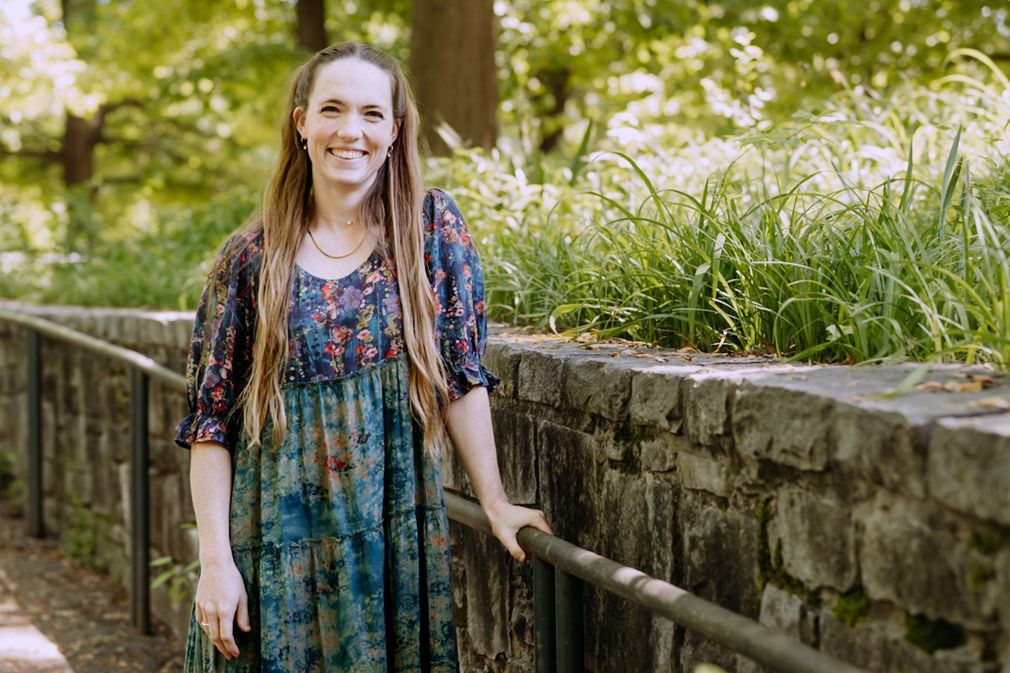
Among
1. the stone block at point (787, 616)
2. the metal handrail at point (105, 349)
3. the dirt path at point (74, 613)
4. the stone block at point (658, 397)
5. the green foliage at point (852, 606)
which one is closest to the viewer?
the green foliage at point (852, 606)

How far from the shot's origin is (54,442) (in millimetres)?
6984

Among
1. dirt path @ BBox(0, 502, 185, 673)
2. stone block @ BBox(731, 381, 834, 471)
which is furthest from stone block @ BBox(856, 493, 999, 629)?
dirt path @ BBox(0, 502, 185, 673)

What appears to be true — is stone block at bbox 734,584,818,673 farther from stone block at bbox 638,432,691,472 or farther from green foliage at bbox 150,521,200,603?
green foliage at bbox 150,521,200,603

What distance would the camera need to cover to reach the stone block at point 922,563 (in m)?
1.65

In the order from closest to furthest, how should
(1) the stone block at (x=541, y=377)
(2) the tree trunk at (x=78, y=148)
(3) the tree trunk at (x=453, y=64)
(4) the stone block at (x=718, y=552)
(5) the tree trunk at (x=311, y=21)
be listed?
(4) the stone block at (x=718, y=552) < (1) the stone block at (x=541, y=377) < (3) the tree trunk at (x=453, y=64) < (5) the tree trunk at (x=311, y=21) < (2) the tree trunk at (x=78, y=148)

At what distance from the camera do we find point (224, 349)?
239 centimetres

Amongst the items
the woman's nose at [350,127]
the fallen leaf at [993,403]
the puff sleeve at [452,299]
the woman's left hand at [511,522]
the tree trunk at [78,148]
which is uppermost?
the tree trunk at [78,148]

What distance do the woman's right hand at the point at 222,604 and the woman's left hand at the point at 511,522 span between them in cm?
51

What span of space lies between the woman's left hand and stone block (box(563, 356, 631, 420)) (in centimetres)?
27

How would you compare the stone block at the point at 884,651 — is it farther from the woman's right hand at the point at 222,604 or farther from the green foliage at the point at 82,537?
the green foliage at the point at 82,537

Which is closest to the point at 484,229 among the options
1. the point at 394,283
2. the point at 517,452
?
the point at 517,452

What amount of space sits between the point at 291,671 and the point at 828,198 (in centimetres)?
156

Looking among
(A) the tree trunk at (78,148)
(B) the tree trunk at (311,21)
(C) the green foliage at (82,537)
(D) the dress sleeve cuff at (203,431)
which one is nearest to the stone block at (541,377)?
(D) the dress sleeve cuff at (203,431)

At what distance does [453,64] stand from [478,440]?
4.95 metres
